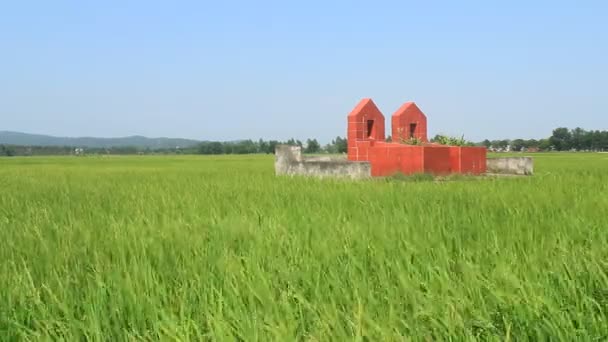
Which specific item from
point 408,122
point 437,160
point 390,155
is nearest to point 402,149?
point 390,155

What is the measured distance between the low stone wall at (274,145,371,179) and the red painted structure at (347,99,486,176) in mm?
1313

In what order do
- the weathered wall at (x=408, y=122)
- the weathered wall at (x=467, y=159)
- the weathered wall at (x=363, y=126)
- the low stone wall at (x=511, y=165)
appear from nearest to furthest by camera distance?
the weathered wall at (x=467, y=159)
the low stone wall at (x=511, y=165)
the weathered wall at (x=363, y=126)
the weathered wall at (x=408, y=122)

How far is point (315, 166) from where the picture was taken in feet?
40.0

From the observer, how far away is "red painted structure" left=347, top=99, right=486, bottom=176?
→ 1182 centimetres

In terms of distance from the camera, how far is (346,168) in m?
11.1

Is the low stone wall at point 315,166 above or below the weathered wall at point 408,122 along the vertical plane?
below

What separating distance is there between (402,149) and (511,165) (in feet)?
10.9

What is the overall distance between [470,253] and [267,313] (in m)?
1.38

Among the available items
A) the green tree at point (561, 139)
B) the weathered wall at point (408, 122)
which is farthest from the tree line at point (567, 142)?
the weathered wall at point (408, 122)

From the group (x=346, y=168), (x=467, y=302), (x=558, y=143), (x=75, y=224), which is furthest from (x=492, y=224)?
(x=558, y=143)

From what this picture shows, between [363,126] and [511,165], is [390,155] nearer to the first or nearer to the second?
[363,126]

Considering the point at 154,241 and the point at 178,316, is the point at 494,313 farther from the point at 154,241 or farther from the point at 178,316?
the point at 154,241

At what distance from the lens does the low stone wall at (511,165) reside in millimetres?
12656

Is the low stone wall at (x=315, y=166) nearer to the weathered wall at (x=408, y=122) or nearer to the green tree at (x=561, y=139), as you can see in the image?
the weathered wall at (x=408, y=122)
